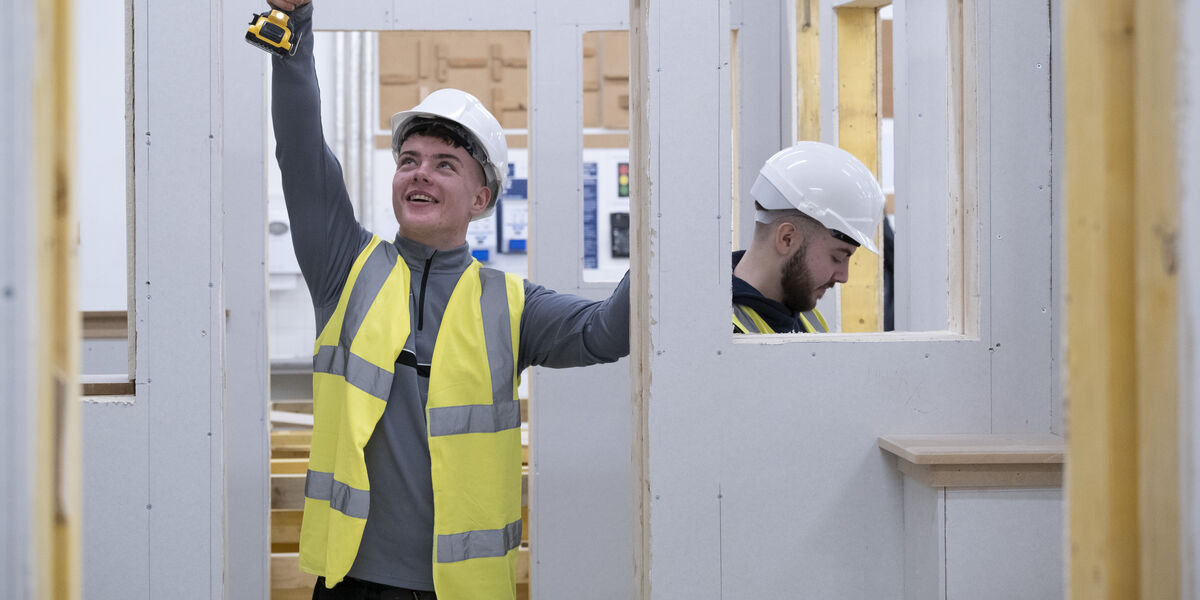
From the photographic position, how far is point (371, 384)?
2.16 m

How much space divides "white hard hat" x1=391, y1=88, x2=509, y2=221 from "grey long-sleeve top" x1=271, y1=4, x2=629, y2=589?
0.28 meters

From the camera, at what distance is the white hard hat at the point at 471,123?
2.45 m

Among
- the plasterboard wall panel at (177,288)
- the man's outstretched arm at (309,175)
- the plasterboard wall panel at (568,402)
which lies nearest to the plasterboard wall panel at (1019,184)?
the man's outstretched arm at (309,175)

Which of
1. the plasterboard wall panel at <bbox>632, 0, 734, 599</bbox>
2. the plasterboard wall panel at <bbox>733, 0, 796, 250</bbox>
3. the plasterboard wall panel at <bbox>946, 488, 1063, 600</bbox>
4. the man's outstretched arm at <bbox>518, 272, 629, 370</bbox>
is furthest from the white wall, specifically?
the plasterboard wall panel at <bbox>946, 488, 1063, 600</bbox>

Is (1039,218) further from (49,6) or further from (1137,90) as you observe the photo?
(49,6)

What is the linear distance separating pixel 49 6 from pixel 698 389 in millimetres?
1325

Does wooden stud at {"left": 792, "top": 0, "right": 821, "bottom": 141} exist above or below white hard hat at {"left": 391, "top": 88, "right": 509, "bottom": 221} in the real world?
above

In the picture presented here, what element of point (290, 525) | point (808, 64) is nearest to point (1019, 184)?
point (808, 64)

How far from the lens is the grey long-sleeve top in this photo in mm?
2178

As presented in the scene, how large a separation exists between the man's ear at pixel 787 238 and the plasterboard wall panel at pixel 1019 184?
2.22ft

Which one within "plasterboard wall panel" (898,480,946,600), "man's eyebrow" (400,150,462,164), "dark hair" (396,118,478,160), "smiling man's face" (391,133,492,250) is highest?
"dark hair" (396,118,478,160)

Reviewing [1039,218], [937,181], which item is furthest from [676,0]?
[937,181]

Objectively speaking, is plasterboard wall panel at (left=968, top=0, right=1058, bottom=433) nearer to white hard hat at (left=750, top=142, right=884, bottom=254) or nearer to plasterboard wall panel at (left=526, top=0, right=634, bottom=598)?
white hard hat at (left=750, top=142, right=884, bottom=254)

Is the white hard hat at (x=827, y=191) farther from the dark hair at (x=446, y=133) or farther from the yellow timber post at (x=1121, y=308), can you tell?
the yellow timber post at (x=1121, y=308)
